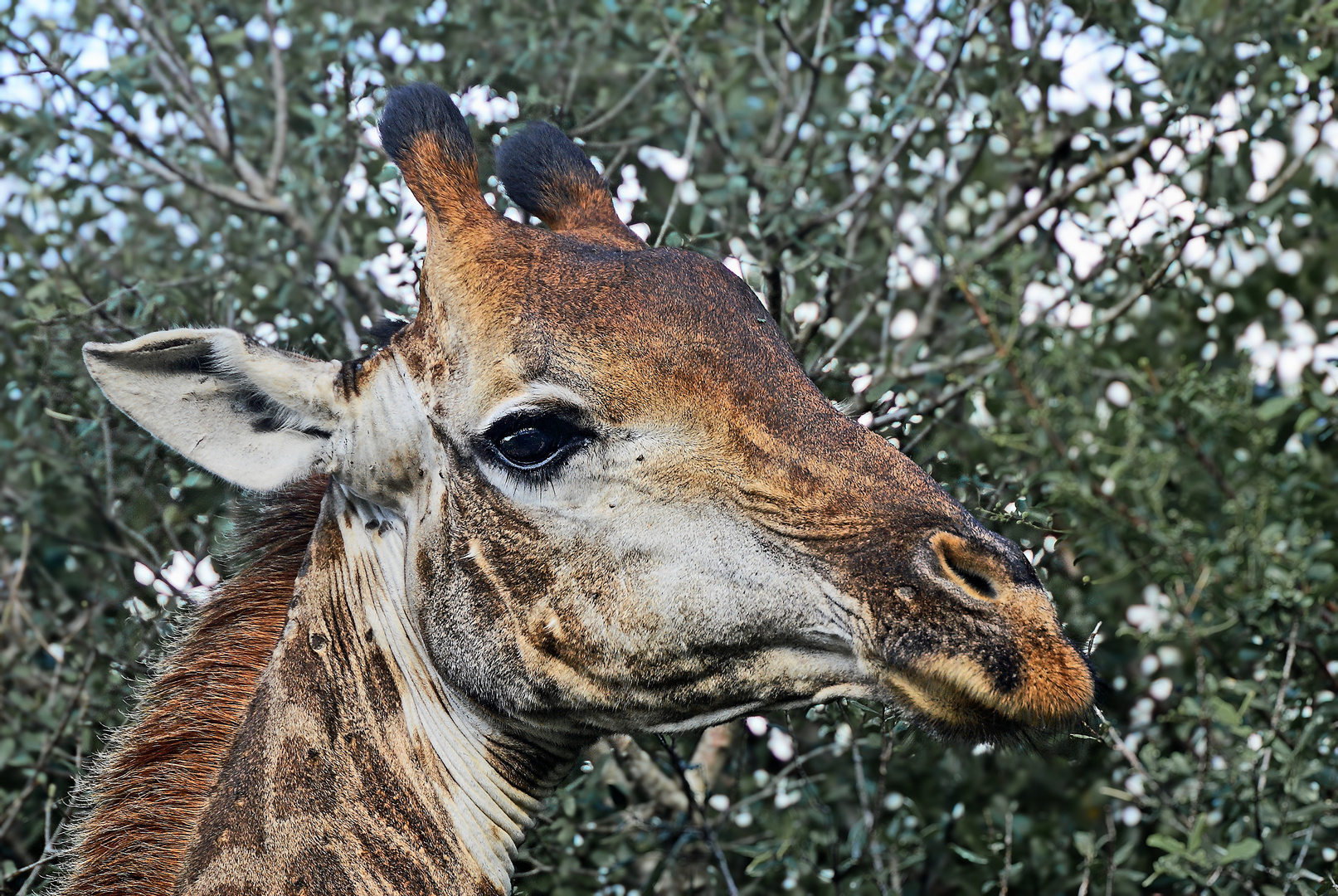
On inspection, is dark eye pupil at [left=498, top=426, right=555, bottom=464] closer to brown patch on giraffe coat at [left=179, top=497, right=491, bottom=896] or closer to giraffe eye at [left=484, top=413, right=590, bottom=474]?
giraffe eye at [left=484, top=413, right=590, bottom=474]

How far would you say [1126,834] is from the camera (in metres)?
6.40

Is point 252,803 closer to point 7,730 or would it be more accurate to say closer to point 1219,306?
point 7,730

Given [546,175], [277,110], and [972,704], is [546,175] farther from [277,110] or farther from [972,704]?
[277,110]

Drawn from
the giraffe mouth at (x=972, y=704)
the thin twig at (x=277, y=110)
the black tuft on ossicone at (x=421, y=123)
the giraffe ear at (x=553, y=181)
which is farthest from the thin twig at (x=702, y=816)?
the thin twig at (x=277, y=110)

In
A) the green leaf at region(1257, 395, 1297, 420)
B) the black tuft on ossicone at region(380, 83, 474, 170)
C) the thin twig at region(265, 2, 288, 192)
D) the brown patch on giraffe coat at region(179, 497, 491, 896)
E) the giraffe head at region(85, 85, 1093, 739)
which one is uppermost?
the thin twig at region(265, 2, 288, 192)

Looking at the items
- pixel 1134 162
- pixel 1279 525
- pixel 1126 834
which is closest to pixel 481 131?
pixel 1134 162

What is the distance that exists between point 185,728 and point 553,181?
7.37ft

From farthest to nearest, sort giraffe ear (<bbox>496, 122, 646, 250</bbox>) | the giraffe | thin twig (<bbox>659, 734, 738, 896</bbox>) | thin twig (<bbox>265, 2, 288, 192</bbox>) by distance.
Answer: thin twig (<bbox>265, 2, 288, 192</bbox>) < thin twig (<bbox>659, 734, 738, 896</bbox>) < giraffe ear (<bbox>496, 122, 646, 250</bbox>) < the giraffe

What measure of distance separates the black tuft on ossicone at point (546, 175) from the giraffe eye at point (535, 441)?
3.90 ft

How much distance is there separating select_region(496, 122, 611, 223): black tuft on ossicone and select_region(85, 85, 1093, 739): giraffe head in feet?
1.46

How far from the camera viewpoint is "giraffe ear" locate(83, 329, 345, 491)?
3.54m

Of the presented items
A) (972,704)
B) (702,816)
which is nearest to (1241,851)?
(702,816)

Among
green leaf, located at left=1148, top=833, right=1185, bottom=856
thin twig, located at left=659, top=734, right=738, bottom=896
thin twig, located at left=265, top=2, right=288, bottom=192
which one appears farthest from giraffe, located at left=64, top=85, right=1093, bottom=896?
thin twig, located at left=265, top=2, right=288, bottom=192

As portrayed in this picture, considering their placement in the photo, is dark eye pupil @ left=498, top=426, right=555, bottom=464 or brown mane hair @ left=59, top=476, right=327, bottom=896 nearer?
dark eye pupil @ left=498, top=426, right=555, bottom=464
